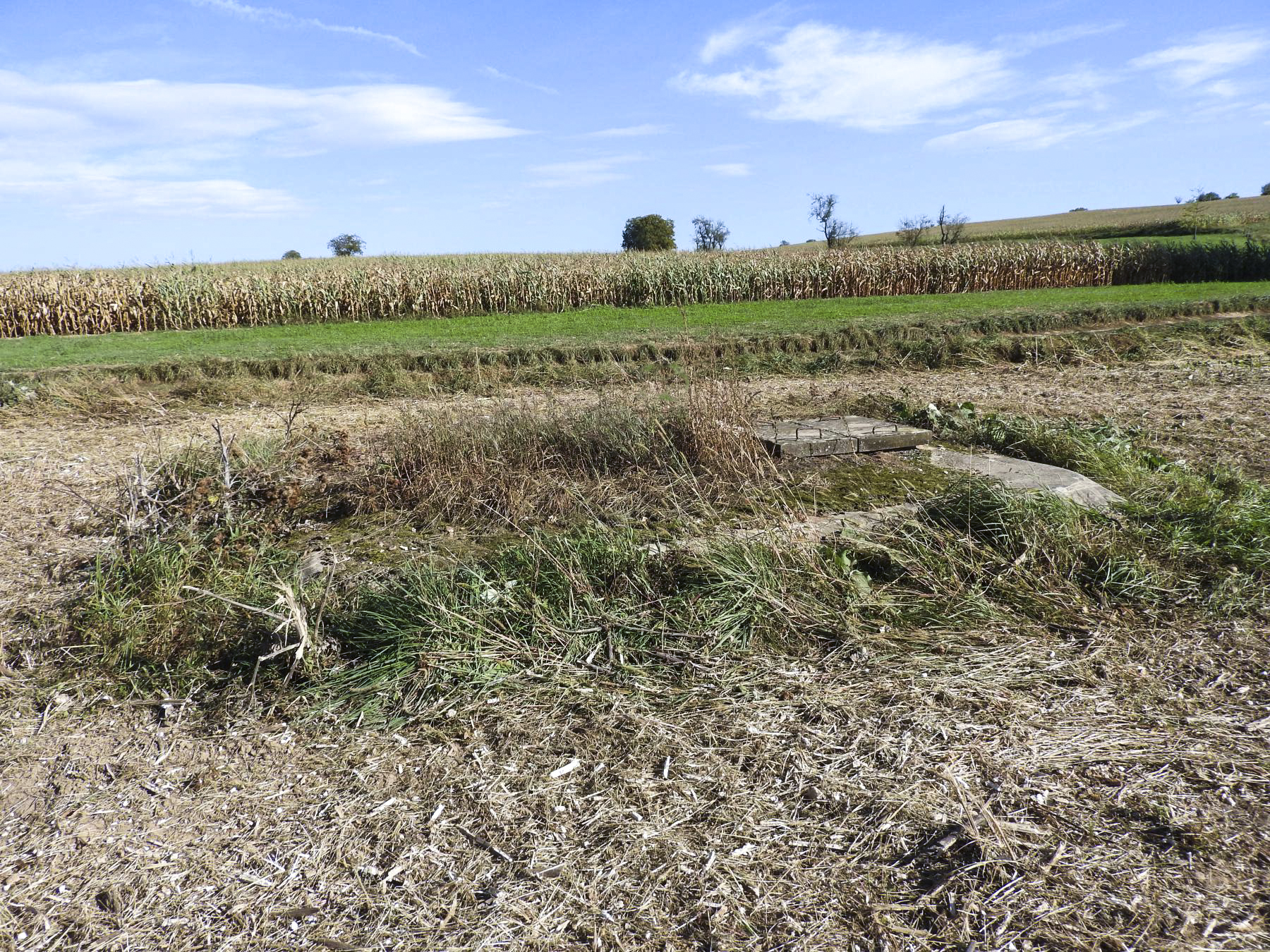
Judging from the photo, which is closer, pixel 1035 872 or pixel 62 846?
pixel 1035 872

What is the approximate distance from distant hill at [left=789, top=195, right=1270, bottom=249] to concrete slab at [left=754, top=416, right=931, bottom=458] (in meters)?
31.8

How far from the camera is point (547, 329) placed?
49.8 ft

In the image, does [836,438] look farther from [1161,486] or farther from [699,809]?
[699,809]

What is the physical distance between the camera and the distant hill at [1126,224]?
41.3m

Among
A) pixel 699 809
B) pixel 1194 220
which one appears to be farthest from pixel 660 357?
pixel 1194 220

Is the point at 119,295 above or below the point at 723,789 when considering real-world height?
above

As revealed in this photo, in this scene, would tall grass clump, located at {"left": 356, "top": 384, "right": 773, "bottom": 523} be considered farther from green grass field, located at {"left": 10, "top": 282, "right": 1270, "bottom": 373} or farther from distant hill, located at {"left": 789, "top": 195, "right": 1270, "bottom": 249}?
distant hill, located at {"left": 789, "top": 195, "right": 1270, "bottom": 249}

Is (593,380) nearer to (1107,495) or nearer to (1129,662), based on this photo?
(1107,495)

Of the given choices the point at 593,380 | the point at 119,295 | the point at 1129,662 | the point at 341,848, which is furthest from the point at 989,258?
the point at 341,848

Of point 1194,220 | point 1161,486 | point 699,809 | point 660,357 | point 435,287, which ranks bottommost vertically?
point 699,809

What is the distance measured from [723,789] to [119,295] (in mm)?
21141

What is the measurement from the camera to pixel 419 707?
3.23m

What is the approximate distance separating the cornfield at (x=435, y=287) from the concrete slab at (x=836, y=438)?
15.0m

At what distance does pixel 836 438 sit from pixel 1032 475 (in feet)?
3.61
